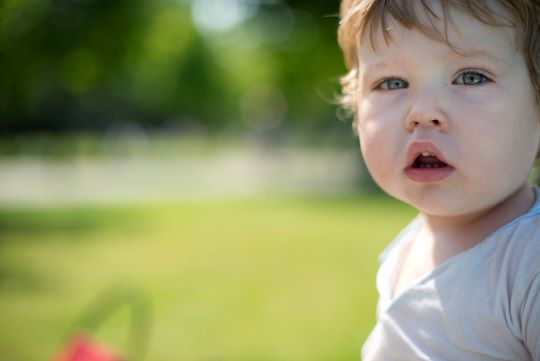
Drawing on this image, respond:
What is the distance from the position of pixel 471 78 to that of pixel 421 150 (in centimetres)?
16

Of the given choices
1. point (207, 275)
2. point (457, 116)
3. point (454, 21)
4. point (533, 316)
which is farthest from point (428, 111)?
point (207, 275)

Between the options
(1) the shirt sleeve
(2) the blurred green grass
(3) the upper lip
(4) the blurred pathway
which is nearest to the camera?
(1) the shirt sleeve

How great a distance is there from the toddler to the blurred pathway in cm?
1237

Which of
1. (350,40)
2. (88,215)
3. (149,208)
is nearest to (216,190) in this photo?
(149,208)

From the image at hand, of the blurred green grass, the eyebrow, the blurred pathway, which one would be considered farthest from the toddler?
the blurred pathway

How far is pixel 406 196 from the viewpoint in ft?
4.45

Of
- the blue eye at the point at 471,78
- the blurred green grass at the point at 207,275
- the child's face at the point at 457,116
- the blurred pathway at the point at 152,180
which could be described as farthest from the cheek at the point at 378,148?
the blurred pathway at the point at 152,180

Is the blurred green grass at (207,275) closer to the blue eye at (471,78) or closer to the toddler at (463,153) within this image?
the toddler at (463,153)

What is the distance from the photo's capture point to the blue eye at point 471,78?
1.25 m

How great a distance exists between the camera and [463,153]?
1.25 meters

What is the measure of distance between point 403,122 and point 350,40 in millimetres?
284

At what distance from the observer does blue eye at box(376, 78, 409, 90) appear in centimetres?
132

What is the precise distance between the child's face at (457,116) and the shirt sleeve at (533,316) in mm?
207

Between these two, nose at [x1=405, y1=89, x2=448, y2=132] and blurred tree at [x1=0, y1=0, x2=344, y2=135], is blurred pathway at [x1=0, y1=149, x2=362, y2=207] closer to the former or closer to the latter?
blurred tree at [x1=0, y1=0, x2=344, y2=135]
